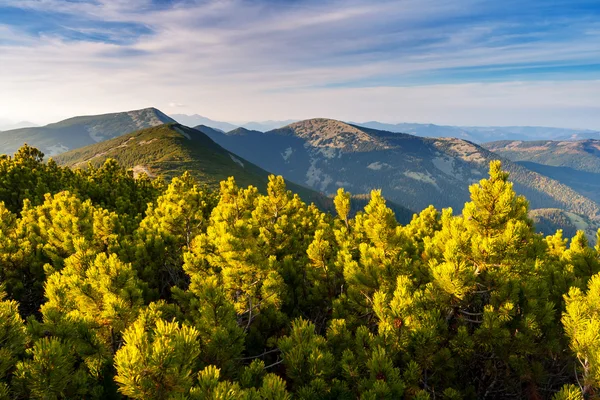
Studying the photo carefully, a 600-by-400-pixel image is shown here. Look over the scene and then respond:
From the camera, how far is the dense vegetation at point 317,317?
16.8 ft

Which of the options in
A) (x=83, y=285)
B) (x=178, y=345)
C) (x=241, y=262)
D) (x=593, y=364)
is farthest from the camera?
(x=241, y=262)

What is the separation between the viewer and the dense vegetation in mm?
5105

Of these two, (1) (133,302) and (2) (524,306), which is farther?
(2) (524,306)

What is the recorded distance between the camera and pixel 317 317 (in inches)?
517

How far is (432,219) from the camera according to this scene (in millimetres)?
18859

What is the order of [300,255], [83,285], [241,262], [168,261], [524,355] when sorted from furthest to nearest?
1. [300,255]
2. [168,261]
3. [241,262]
4. [524,355]
5. [83,285]

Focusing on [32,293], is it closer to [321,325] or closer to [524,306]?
[321,325]

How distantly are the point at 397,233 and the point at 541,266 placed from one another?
14.3 feet

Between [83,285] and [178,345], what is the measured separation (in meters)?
4.78

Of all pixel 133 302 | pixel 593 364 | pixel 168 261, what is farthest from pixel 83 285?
pixel 593 364

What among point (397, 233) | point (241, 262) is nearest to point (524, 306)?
point (397, 233)

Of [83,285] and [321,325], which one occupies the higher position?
[83,285]

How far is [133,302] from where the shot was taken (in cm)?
791

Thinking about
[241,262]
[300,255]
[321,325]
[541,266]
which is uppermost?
[241,262]
